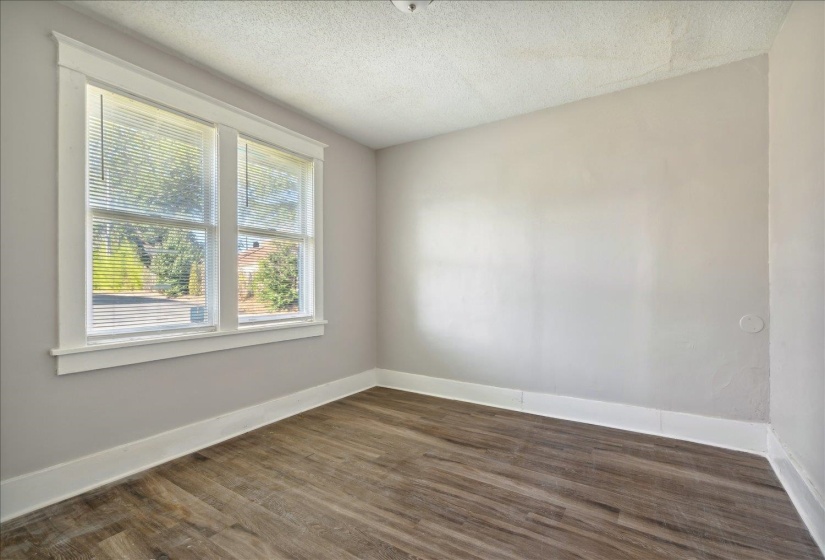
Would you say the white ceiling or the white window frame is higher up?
the white ceiling

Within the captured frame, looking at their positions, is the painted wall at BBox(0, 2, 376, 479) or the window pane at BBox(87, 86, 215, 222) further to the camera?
the window pane at BBox(87, 86, 215, 222)

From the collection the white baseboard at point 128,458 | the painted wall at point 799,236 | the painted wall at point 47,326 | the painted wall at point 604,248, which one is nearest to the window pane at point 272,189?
the painted wall at point 47,326

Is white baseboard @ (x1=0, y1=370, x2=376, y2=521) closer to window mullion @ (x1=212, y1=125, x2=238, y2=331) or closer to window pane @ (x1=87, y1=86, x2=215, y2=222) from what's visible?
window mullion @ (x1=212, y1=125, x2=238, y2=331)

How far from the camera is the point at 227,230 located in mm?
2873

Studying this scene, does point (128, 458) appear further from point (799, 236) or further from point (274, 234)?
point (799, 236)

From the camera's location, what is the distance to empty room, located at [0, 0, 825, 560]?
1.89m

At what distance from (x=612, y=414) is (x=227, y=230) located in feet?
11.2

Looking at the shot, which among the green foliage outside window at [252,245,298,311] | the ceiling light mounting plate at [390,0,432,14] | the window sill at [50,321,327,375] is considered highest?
the ceiling light mounting plate at [390,0,432,14]

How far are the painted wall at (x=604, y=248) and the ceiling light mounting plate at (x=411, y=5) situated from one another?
5.65 ft

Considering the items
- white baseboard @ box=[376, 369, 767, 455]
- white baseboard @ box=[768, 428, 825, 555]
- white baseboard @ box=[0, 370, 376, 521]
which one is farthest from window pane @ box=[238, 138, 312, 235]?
white baseboard @ box=[768, 428, 825, 555]

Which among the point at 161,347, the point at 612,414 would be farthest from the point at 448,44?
the point at 612,414

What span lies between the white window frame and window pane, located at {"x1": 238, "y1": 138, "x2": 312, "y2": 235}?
109mm

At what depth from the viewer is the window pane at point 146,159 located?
2234 mm

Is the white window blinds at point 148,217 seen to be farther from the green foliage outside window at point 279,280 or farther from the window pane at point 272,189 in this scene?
the green foliage outside window at point 279,280
